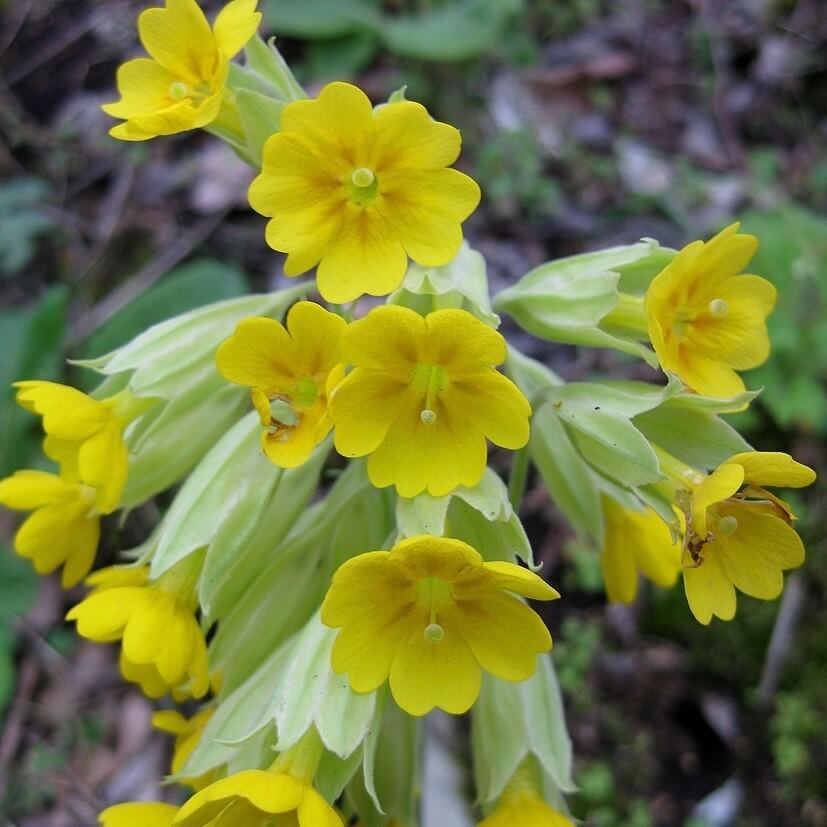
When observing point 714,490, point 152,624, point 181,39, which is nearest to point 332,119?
point 181,39

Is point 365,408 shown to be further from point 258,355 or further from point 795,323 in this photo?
point 795,323

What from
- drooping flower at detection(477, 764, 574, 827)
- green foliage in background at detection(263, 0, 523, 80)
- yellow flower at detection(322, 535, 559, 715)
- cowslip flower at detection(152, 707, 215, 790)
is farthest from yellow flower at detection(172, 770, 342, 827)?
green foliage in background at detection(263, 0, 523, 80)

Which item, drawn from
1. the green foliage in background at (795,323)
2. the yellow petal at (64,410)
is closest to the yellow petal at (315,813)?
the yellow petal at (64,410)

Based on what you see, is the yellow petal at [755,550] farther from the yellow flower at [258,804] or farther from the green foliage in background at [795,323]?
the green foliage in background at [795,323]

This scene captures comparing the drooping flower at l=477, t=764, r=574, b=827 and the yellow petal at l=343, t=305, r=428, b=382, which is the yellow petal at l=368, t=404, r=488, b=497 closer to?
the yellow petal at l=343, t=305, r=428, b=382

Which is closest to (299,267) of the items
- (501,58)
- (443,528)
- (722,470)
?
(443,528)
